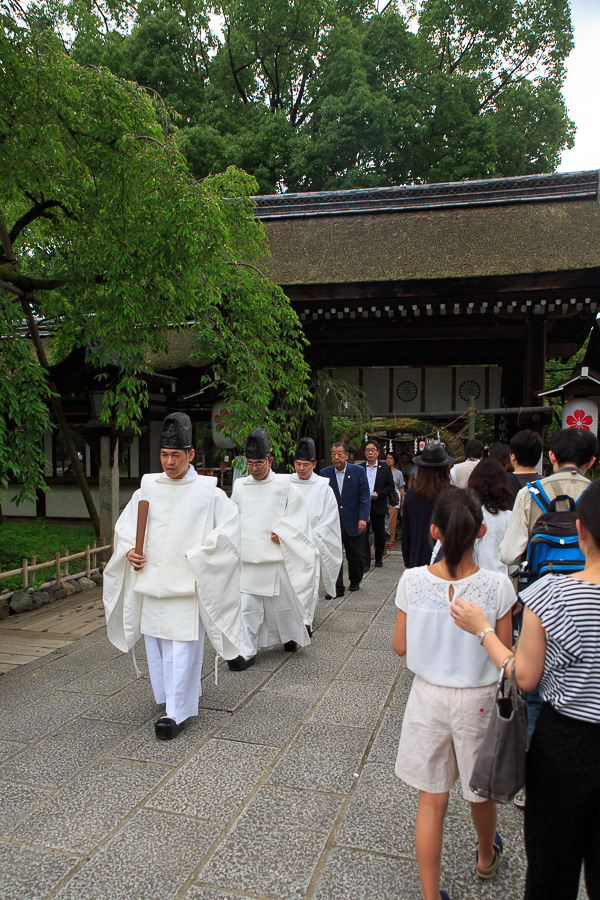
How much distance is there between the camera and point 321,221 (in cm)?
1081

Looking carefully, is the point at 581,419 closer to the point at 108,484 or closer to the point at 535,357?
the point at 535,357

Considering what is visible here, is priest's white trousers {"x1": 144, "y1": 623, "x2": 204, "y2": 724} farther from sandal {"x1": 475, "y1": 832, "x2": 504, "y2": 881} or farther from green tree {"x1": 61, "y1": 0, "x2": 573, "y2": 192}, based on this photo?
green tree {"x1": 61, "y1": 0, "x2": 573, "y2": 192}

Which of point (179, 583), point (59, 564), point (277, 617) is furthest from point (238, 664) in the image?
point (59, 564)

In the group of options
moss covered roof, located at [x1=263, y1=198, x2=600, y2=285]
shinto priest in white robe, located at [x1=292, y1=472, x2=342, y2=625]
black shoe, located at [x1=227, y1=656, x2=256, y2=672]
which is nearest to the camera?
black shoe, located at [x1=227, y1=656, x2=256, y2=672]

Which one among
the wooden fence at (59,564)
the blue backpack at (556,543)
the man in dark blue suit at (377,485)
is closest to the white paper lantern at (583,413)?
the man in dark blue suit at (377,485)

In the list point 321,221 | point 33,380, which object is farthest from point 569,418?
point 33,380

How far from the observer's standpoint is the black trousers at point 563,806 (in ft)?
4.87

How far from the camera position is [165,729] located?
123 inches

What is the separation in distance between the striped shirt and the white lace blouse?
334 mm

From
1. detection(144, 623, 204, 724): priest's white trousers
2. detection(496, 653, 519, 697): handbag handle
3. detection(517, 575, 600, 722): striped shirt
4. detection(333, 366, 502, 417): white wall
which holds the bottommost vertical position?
detection(144, 623, 204, 724): priest's white trousers

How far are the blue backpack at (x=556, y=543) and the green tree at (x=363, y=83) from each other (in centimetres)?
1728

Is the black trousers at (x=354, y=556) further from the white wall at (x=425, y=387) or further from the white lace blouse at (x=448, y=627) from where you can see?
the white lace blouse at (x=448, y=627)

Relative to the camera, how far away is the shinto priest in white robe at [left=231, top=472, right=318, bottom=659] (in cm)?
443

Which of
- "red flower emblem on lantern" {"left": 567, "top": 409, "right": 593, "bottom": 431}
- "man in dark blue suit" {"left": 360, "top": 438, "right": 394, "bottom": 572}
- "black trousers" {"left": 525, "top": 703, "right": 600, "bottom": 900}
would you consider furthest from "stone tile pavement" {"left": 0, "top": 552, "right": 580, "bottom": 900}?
"red flower emblem on lantern" {"left": 567, "top": 409, "right": 593, "bottom": 431}
